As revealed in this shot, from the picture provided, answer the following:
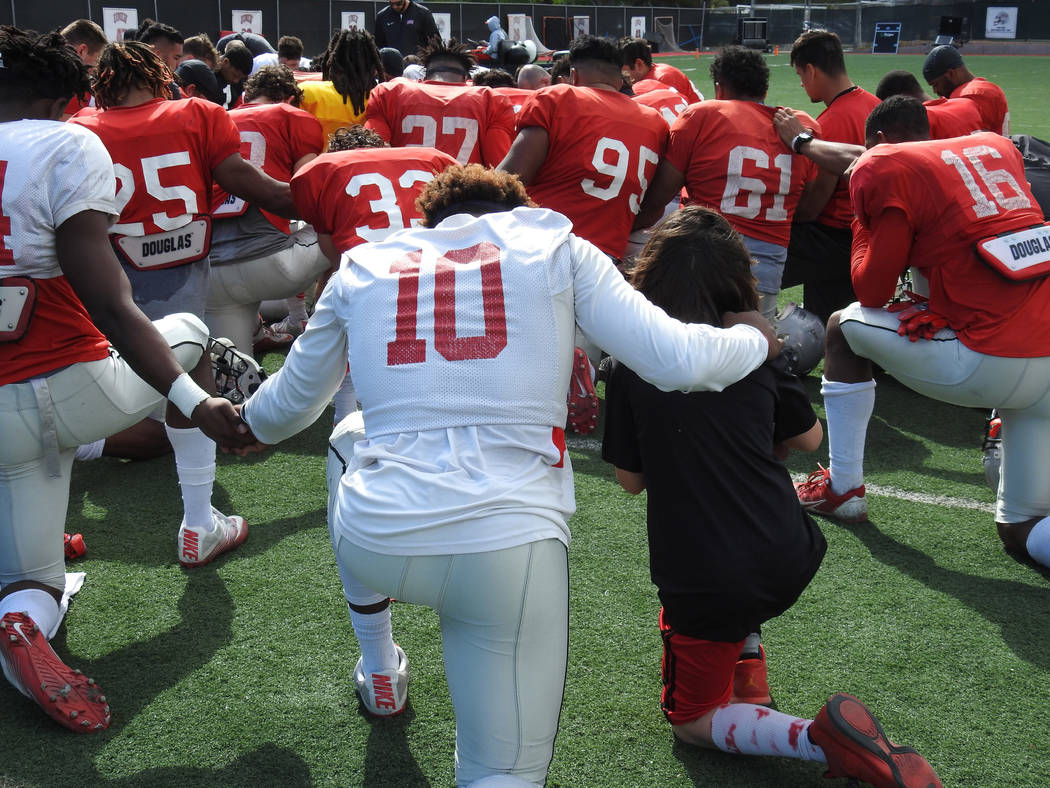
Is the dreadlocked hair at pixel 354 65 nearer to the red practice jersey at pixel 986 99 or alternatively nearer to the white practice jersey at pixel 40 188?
the white practice jersey at pixel 40 188

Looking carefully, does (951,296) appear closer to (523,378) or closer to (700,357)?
(700,357)

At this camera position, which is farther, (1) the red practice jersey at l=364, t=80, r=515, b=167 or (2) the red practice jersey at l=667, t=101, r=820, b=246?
(1) the red practice jersey at l=364, t=80, r=515, b=167

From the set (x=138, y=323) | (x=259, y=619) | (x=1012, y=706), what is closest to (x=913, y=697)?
(x=1012, y=706)

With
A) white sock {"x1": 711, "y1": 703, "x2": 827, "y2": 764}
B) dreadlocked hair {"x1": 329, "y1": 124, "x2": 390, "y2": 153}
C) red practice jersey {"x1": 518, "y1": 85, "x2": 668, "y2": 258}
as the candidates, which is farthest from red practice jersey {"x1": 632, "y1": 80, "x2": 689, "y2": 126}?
white sock {"x1": 711, "y1": 703, "x2": 827, "y2": 764}

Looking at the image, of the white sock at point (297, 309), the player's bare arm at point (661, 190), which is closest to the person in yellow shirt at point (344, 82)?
the white sock at point (297, 309)

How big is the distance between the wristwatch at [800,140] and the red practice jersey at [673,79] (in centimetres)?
371

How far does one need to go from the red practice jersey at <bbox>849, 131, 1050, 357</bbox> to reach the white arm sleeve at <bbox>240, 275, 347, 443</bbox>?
240cm

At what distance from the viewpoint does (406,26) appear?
11.7 metres

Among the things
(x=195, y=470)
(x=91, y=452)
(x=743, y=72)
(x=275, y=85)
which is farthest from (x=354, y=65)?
(x=195, y=470)

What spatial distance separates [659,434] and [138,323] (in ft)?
5.15

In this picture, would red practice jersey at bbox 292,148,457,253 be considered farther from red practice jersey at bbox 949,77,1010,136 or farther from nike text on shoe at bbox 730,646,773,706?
red practice jersey at bbox 949,77,1010,136

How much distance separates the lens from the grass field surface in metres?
2.84

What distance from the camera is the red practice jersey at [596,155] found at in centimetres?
523

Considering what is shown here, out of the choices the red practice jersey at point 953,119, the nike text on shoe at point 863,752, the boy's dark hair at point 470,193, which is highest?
the red practice jersey at point 953,119
